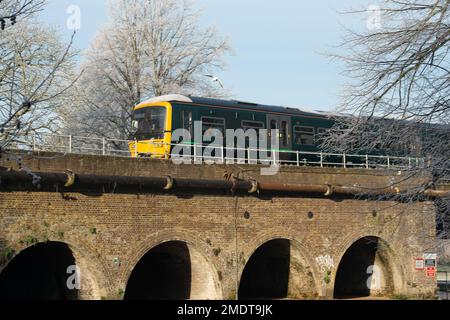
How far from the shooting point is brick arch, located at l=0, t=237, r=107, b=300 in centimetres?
2023

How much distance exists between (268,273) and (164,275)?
4.46 m

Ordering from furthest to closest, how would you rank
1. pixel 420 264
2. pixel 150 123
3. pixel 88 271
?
pixel 420 264
pixel 150 123
pixel 88 271

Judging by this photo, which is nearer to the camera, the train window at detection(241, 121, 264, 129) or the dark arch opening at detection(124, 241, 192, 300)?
the dark arch opening at detection(124, 241, 192, 300)

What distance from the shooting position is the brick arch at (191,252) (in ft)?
70.1

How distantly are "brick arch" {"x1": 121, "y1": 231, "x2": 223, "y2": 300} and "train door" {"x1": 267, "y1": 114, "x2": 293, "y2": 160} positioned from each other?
21.8 ft

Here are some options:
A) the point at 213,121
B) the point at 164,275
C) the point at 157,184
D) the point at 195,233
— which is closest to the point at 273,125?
the point at 213,121

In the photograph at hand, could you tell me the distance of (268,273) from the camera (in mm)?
27484

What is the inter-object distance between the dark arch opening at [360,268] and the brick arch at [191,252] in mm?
6857

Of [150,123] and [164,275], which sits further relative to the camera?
[150,123]

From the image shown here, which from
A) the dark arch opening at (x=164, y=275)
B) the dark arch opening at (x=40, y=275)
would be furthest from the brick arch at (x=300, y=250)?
the dark arch opening at (x=40, y=275)

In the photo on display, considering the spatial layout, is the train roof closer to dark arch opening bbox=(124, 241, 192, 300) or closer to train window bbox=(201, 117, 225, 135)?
train window bbox=(201, 117, 225, 135)

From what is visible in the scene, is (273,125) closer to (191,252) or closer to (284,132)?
(284,132)

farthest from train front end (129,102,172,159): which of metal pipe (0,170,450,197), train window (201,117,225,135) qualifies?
metal pipe (0,170,450,197)
